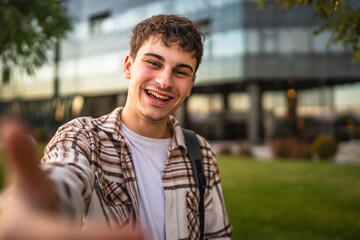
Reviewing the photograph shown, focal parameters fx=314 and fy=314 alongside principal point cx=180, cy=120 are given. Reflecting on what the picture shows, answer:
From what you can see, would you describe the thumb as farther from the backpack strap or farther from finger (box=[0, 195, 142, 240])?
the backpack strap

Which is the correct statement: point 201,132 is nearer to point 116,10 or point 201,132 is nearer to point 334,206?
point 116,10

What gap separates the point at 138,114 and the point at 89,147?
50 cm

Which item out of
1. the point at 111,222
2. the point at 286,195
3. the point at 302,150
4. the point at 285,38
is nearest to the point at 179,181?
the point at 111,222

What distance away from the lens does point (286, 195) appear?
830 cm

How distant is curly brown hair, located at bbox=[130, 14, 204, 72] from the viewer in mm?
2049

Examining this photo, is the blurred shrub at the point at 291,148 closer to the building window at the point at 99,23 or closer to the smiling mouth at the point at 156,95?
the smiling mouth at the point at 156,95

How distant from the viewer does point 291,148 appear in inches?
728

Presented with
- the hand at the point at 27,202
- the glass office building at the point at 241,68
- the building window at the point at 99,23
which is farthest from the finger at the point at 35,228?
the building window at the point at 99,23

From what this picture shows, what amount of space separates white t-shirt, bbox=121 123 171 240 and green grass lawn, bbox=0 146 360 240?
148 inches

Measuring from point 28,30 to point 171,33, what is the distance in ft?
30.5

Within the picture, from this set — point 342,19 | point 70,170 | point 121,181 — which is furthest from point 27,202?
point 342,19

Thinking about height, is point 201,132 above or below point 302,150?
below

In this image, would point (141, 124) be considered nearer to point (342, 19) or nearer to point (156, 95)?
point (156, 95)

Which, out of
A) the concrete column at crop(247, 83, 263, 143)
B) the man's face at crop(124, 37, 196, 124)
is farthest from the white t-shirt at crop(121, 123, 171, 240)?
the concrete column at crop(247, 83, 263, 143)
